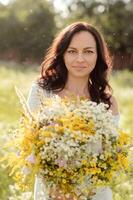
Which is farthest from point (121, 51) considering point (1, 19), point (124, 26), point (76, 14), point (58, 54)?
point (58, 54)

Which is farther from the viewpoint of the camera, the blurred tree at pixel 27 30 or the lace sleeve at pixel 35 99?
the blurred tree at pixel 27 30

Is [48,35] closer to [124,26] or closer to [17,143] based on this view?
[124,26]

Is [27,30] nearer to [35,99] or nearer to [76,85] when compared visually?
[76,85]

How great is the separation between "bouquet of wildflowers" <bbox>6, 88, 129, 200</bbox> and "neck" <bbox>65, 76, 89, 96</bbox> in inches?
29.4

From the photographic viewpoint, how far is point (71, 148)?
324 cm

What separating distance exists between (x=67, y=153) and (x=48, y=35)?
144 ft

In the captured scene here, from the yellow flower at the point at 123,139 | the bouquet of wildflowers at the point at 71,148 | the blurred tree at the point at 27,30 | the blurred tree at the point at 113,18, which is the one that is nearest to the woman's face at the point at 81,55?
the bouquet of wildflowers at the point at 71,148

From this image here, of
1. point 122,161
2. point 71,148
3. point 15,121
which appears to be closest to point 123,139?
point 122,161

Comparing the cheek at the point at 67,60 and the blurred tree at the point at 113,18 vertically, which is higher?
the blurred tree at the point at 113,18

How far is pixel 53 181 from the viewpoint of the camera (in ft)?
10.7

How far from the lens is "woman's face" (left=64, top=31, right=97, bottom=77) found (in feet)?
12.8

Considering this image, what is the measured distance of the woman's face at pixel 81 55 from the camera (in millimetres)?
3907

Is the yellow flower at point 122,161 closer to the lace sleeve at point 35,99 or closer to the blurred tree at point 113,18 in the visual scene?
the lace sleeve at point 35,99

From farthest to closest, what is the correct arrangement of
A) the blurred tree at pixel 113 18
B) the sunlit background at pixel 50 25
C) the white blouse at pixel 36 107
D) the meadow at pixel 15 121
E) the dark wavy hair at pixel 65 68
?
the blurred tree at pixel 113 18, the sunlit background at pixel 50 25, the meadow at pixel 15 121, the dark wavy hair at pixel 65 68, the white blouse at pixel 36 107
